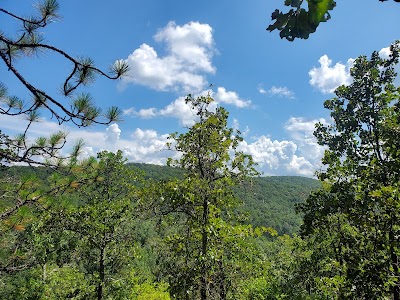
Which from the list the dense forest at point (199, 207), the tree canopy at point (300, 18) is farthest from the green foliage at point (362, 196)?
the tree canopy at point (300, 18)

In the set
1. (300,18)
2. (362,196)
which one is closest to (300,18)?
(300,18)

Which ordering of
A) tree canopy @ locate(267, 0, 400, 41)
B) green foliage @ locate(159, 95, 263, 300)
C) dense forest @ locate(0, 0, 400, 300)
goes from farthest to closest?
green foliage @ locate(159, 95, 263, 300) → dense forest @ locate(0, 0, 400, 300) → tree canopy @ locate(267, 0, 400, 41)

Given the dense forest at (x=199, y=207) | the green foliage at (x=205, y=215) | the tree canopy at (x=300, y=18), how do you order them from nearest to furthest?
1. the tree canopy at (x=300, y=18)
2. the dense forest at (x=199, y=207)
3. the green foliage at (x=205, y=215)

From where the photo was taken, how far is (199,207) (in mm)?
10648

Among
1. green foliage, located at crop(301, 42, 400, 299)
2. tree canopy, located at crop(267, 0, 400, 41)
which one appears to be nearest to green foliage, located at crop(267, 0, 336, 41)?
tree canopy, located at crop(267, 0, 400, 41)

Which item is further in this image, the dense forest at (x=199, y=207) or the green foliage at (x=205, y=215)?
the green foliage at (x=205, y=215)

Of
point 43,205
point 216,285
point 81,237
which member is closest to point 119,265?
point 81,237

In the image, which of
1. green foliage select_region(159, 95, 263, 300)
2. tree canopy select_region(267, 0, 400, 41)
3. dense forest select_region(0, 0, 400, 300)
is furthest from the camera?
green foliage select_region(159, 95, 263, 300)

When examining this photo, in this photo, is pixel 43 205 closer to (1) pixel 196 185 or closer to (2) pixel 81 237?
(1) pixel 196 185

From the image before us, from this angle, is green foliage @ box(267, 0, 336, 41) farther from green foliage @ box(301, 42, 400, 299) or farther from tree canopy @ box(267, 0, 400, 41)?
green foliage @ box(301, 42, 400, 299)

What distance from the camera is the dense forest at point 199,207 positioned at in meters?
4.81

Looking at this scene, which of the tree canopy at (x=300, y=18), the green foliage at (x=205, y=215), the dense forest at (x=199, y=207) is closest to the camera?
the tree canopy at (x=300, y=18)

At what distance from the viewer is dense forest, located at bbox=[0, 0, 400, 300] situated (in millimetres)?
4809

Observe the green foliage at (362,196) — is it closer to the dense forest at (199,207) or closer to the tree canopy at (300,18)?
the dense forest at (199,207)
